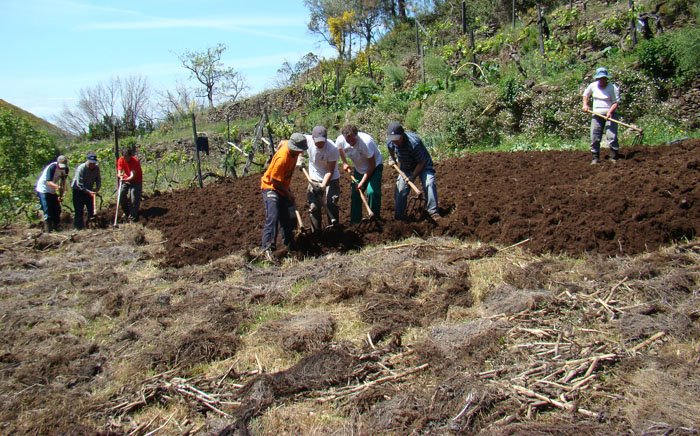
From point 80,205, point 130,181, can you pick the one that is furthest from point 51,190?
point 130,181

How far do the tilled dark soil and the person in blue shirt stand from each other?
8.9 inches

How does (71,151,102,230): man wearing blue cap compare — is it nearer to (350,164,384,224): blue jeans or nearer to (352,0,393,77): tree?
(350,164,384,224): blue jeans

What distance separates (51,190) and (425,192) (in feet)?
22.5

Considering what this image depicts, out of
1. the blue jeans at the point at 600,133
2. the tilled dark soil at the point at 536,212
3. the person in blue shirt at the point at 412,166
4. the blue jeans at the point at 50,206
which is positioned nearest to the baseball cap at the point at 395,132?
the person in blue shirt at the point at 412,166

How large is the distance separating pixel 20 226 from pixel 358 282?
9347mm

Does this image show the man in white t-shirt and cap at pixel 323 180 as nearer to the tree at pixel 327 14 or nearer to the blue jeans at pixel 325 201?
the blue jeans at pixel 325 201

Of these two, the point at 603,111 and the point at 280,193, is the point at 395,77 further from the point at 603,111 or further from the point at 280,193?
the point at 280,193

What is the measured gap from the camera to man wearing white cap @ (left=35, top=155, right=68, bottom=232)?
34.7 ft

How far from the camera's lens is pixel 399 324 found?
4902 millimetres

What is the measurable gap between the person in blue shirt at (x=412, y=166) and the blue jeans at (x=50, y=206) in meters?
6.68

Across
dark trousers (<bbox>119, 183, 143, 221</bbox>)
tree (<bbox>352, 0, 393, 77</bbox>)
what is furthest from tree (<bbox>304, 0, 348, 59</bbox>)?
dark trousers (<bbox>119, 183, 143, 221</bbox>)

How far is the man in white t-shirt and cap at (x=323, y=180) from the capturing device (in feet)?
23.6

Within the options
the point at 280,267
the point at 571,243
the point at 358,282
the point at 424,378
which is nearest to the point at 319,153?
the point at 280,267

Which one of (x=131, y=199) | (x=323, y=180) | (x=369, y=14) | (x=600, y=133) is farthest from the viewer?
(x=369, y=14)
